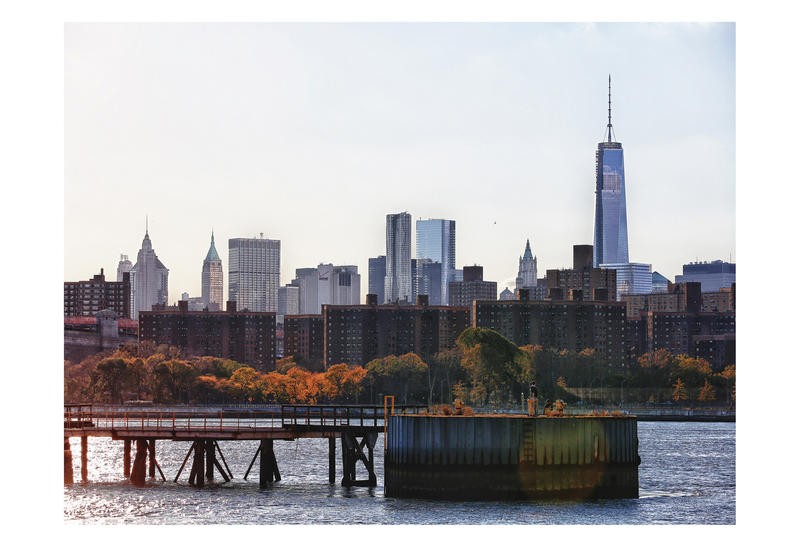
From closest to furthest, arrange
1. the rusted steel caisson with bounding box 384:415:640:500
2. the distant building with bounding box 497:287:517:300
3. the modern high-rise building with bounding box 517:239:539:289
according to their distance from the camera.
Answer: the rusted steel caisson with bounding box 384:415:640:500
the modern high-rise building with bounding box 517:239:539:289
the distant building with bounding box 497:287:517:300

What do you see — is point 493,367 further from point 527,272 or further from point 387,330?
point 387,330

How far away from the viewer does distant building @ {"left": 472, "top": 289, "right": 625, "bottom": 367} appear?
186250 millimetres

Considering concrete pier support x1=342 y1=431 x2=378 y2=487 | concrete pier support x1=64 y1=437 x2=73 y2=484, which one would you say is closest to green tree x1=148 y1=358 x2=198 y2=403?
concrete pier support x1=64 y1=437 x2=73 y2=484

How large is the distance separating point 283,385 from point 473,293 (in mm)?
38745

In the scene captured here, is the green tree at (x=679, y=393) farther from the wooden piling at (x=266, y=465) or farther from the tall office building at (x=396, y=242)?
the wooden piling at (x=266, y=465)

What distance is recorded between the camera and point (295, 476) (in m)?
60.6

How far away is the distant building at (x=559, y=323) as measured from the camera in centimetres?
18625

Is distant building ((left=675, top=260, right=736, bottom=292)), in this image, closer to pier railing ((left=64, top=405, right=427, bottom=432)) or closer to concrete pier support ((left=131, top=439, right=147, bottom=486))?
pier railing ((left=64, top=405, right=427, bottom=432))

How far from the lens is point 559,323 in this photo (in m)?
194

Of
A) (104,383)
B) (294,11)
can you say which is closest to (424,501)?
(294,11)

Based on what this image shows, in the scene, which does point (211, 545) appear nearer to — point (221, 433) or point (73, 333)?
point (221, 433)

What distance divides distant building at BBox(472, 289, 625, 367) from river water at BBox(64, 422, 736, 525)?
116m
